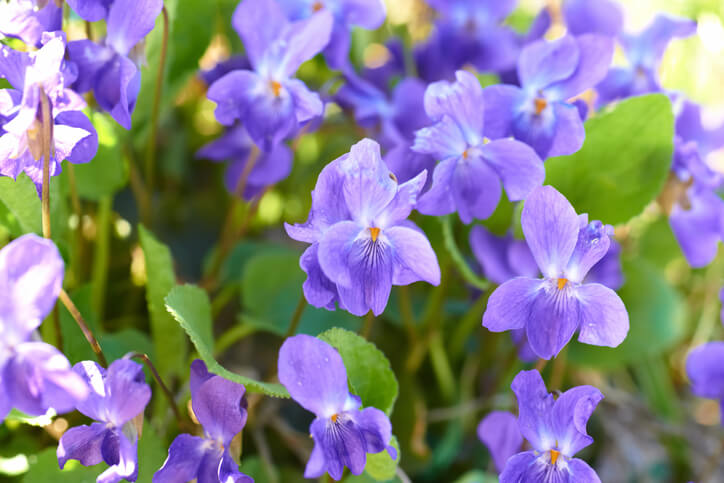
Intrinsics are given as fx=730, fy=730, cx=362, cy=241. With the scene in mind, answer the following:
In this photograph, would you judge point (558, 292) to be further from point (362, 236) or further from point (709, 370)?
point (709, 370)

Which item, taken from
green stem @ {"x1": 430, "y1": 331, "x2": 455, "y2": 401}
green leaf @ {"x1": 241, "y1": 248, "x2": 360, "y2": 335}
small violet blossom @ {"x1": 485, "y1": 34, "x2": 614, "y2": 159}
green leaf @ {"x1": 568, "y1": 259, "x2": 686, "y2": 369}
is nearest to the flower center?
small violet blossom @ {"x1": 485, "y1": 34, "x2": 614, "y2": 159}

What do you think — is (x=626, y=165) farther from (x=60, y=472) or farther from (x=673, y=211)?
(x=60, y=472)

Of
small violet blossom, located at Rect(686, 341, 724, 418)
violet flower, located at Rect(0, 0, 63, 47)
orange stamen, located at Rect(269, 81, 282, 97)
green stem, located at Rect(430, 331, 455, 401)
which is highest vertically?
violet flower, located at Rect(0, 0, 63, 47)

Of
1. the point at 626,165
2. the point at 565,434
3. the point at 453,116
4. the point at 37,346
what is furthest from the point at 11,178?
the point at 626,165

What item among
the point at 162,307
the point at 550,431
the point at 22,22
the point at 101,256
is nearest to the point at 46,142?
the point at 22,22

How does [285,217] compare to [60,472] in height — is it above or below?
below

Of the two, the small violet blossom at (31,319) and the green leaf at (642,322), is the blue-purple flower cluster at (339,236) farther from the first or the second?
the green leaf at (642,322)

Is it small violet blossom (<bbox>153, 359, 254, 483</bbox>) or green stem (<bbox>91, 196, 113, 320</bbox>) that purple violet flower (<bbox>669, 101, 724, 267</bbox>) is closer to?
small violet blossom (<bbox>153, 359, 254, 483</bbox>)
